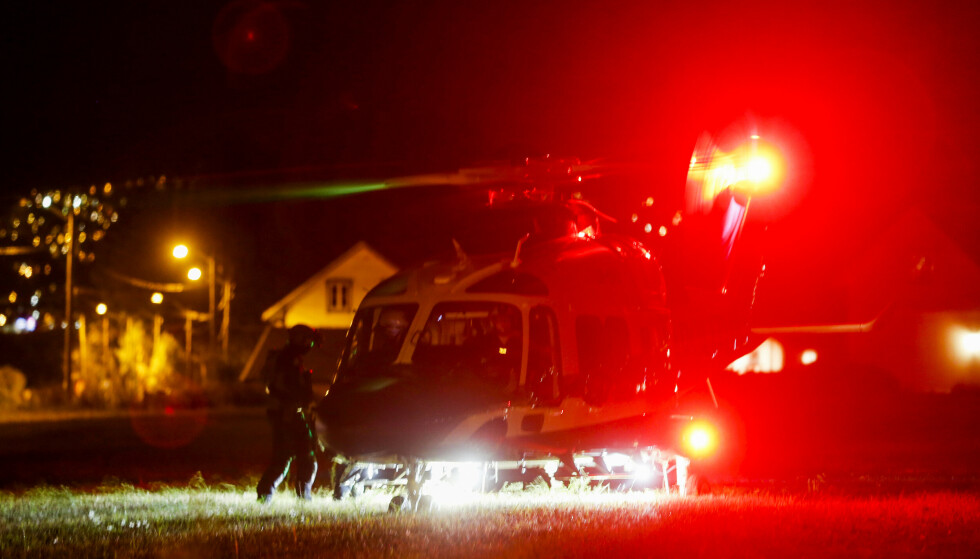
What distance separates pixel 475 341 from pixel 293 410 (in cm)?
219

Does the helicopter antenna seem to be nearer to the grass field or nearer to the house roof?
the grass field

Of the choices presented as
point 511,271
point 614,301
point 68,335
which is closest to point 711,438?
point 614,301

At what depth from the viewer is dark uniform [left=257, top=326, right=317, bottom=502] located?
11492 millimetres

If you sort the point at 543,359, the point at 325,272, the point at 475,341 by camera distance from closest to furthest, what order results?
the point at 543,359 → the point at 475,341 → the point at 325,272

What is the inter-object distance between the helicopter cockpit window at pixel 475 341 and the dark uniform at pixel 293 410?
1.63m

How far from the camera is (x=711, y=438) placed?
11.8 metres

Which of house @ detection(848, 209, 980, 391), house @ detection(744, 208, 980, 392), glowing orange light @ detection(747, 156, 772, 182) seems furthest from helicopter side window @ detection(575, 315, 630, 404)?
house @ detection(848, 209, 980, 391)

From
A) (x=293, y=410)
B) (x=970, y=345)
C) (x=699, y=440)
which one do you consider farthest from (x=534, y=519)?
(x=970, y=345)

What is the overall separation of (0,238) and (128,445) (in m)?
31.0

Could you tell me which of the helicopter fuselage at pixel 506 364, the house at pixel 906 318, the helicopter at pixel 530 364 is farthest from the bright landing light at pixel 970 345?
the helicopter fuselage at pixel 506 364

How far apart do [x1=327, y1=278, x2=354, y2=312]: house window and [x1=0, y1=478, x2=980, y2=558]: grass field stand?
4249 centimetres

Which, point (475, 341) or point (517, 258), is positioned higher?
point (517, 258)

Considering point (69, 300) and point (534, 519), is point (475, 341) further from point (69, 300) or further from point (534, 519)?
point (69, 300)

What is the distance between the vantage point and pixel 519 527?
8.65 m
